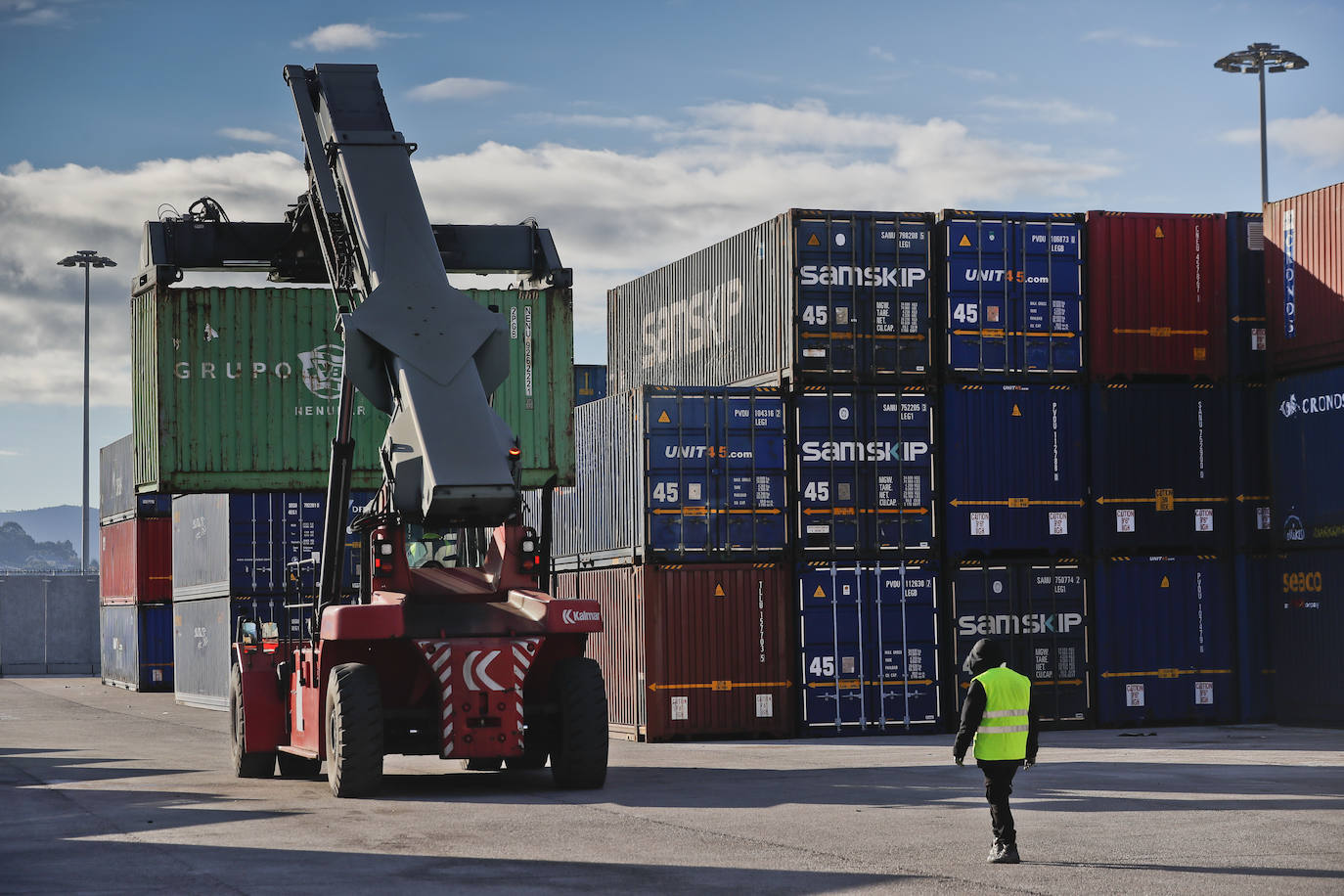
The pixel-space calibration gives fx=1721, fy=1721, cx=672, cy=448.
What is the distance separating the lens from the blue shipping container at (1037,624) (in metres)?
25.5

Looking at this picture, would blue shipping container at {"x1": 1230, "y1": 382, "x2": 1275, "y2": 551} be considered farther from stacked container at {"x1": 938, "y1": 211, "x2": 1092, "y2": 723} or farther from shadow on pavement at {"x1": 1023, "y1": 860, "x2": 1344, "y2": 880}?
shadow on pavement at {"x1": 1023, "y1": 860, "x2": 1344, "y2": 880}

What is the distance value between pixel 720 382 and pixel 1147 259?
22.5 ft

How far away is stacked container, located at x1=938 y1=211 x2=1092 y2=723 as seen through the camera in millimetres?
25578

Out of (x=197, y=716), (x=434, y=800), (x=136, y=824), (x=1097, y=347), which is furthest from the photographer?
(x=197, y=716)

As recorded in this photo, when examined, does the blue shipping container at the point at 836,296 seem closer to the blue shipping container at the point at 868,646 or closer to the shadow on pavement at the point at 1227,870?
the blue shipping container at the point at 868,646

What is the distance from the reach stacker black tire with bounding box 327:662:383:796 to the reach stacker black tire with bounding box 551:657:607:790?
70.2 inches

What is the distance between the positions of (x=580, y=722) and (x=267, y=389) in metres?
8.01

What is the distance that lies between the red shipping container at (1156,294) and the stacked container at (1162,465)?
2cm

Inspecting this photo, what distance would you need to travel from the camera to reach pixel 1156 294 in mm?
26359

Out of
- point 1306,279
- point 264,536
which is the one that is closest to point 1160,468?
point 1306,279

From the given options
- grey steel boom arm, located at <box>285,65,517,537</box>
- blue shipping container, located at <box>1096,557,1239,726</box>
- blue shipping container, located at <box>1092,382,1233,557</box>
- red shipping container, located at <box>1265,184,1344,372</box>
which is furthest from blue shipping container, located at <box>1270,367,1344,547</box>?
grey steel boom arm, located at <box>285,65,517,537</box>

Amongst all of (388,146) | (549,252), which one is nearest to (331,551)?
(388,146)

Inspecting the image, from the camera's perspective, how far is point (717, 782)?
18062 millimetres

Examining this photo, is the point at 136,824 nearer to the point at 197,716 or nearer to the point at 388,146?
the point at 388,146
